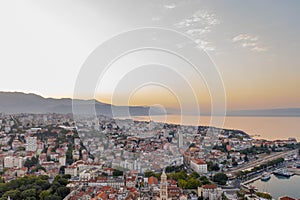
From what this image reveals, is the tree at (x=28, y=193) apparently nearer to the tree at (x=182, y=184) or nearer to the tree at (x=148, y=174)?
the tree at (x=148, y=174)

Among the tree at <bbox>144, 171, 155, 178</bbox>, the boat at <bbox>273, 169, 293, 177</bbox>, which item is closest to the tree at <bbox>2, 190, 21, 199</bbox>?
the tree at <bbox>144, 171, 155, 178</bbox>

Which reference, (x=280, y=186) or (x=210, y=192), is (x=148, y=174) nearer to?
(x=210, y=192)

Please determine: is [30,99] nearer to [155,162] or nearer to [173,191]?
[155,162]

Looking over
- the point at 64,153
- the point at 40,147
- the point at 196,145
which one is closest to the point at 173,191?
the point at 196,145

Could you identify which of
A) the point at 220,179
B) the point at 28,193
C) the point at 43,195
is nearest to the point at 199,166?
the point at 220,179

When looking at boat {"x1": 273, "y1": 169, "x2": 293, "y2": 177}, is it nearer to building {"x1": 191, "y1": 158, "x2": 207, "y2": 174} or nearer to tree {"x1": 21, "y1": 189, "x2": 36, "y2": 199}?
building {"x1": 191, "y1": 158, "x2": 207, "y2": 174}
